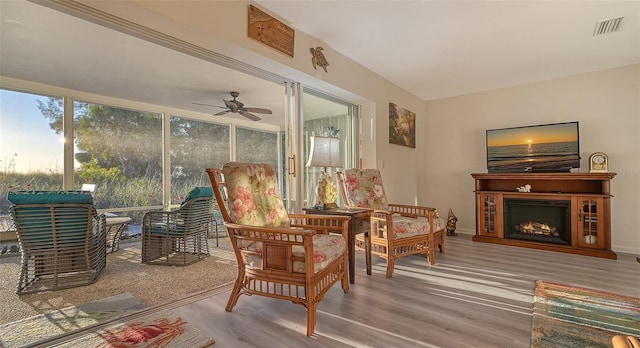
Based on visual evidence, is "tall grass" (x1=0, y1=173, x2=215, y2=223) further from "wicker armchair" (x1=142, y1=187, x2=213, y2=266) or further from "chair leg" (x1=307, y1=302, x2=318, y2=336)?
"chair leg" (x1=307, y1=302, x2=318, y2=336)

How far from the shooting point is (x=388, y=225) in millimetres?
2799

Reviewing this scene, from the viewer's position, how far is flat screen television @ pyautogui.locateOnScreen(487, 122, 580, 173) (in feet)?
12.6

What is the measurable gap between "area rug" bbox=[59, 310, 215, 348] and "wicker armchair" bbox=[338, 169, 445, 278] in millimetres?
1713

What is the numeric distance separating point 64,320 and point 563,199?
17.0 ft

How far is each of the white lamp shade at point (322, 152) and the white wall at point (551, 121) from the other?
9.97 feet

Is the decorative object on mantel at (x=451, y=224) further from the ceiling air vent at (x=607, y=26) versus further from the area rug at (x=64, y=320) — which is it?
the area rug at (x=64, y=320)

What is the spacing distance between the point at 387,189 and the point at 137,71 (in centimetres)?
371

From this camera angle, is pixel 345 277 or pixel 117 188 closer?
pixel 345 277

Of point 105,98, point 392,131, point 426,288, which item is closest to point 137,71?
point 105,98

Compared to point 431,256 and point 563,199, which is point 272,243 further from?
point 563,199

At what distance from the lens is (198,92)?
14.9ft

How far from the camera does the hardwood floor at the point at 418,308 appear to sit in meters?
1.65

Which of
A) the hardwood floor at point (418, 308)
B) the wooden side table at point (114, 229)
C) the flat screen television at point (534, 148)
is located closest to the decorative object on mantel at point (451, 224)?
the flat screen television at point (534, 148)

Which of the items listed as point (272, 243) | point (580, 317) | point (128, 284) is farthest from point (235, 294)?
point (580, 317)
